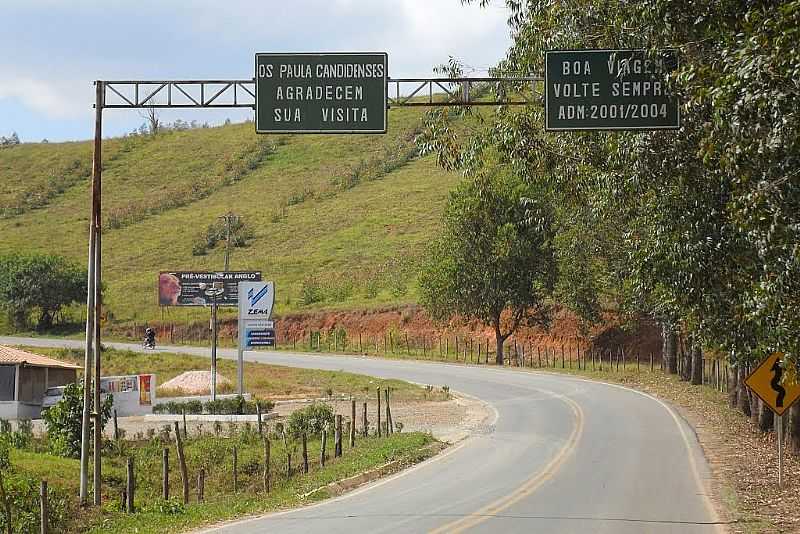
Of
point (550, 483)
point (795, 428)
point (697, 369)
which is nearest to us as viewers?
point (550, 483)

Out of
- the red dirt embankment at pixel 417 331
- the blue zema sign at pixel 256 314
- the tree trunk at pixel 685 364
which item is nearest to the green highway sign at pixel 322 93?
the blue zema sign at pixel 256 314

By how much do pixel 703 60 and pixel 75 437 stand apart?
21.7 m

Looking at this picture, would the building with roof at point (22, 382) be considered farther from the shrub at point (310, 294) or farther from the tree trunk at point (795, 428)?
the shrub at point (310, 294)

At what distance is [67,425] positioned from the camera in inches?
1201

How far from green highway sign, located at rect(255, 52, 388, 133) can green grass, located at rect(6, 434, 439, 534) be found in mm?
6474

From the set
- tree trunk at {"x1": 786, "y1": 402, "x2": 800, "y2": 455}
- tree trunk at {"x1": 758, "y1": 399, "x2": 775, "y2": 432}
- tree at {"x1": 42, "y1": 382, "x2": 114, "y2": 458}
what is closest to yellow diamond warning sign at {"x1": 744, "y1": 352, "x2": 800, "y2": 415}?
tree trunk at {"x1": 786, "y1": 402, "x2": 800, "y2": 455}

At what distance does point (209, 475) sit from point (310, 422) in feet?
21.0

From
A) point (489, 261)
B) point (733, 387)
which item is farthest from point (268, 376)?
point (733, 387)

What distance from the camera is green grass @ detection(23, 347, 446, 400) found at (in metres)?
47.7

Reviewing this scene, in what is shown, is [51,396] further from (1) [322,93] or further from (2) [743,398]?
(1) [322,93]

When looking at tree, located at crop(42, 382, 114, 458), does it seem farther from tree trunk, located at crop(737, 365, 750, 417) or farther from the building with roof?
tree trunk, located at crop(737, 365, 750, 417)

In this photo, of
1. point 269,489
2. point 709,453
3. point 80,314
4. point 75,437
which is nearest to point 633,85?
point 269,489

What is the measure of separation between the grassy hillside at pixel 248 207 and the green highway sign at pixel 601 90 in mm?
58275

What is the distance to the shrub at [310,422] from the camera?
33.6m
